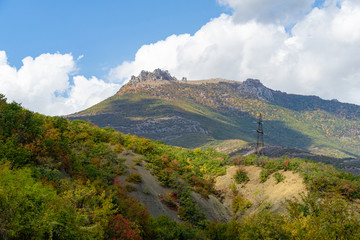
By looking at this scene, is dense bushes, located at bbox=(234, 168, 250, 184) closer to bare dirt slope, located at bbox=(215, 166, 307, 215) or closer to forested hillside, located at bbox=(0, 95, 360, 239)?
forested hillside, located at bbox=(0, 95, 360, 239)

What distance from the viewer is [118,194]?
23344 mm

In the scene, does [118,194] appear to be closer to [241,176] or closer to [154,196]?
[154,196]

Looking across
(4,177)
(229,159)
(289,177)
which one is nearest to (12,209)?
(4,177)

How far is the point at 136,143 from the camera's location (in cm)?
4128

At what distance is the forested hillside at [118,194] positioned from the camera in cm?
1159

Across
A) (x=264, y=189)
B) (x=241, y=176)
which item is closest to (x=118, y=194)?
(x=264, y=189)

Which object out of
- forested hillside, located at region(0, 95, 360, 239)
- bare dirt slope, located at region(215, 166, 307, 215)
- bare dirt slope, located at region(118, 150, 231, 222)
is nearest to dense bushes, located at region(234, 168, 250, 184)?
forested hillside, located at region(0, 95, 360, 239)

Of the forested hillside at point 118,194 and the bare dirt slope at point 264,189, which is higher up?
the forested hillside at point 118,194

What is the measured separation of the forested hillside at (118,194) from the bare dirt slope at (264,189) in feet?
1.24

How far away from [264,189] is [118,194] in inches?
849

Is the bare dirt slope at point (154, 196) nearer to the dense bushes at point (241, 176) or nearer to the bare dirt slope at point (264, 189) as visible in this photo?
the bare dirt slope at point (264, 189)

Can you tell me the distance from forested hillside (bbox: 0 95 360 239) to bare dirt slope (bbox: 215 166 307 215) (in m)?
0.38

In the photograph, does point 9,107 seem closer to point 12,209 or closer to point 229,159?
point 12,209

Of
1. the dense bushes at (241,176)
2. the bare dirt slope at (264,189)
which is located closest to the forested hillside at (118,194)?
the dense bushes at (241,176)
